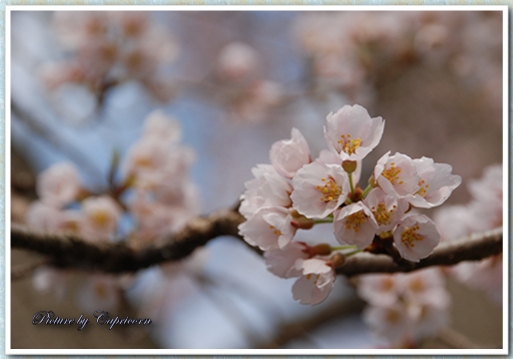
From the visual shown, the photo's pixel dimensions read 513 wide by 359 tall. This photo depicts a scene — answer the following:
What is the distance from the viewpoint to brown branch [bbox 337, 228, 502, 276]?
653 millimetres

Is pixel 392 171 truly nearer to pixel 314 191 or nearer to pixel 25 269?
pixel 314 191

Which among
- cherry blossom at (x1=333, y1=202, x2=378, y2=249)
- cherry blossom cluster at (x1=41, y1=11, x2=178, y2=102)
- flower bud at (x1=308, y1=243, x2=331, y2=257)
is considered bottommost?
flower bud at (x1=308, y1=243, x2=331, y2=257)

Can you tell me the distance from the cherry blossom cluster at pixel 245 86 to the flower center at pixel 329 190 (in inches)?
44.4

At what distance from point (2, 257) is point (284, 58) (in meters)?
1.18

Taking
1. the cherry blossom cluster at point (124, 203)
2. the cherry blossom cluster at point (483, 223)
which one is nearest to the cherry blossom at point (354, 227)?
the cherry blossom cluster at point (483, 223)

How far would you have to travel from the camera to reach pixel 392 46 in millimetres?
1525

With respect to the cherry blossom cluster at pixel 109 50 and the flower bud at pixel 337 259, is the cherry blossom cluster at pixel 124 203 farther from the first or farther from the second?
the flower bud at pixel 337 259

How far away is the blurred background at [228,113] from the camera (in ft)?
3.73

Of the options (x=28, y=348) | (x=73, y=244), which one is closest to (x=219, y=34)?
(x=73, y=244)

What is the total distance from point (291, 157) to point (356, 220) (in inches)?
4.9

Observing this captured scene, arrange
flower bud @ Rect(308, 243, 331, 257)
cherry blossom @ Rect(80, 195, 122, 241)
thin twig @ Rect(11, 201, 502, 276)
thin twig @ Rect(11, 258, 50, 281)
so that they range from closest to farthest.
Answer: flower bud @ Rect(308, 243, 331, 257), thin twig @ Rect(11, 201, 502, 276), thin twig @ Rect(11, 258, 50, 281), cherry blossom @ Rect(80, 195, 122, 241)

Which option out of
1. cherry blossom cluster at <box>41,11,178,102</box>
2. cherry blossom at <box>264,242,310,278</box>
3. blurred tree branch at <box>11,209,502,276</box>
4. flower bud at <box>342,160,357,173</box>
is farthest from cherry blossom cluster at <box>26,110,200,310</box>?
flower bud at <box>342,160,357,173</box>

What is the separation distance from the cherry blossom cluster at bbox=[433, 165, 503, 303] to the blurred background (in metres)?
0.18

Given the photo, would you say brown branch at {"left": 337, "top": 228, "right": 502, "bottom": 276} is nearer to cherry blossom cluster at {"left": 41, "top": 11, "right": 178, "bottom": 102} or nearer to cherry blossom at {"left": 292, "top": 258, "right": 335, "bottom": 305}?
cherry blossom at {"left": 292, "top": 258, "right": 335, "bottom": 305}
